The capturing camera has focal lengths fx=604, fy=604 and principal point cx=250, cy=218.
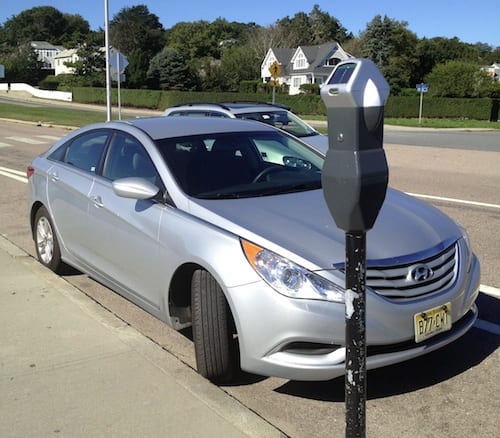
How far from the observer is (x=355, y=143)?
6.70 ft

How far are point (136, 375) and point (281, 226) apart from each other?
4.03ft

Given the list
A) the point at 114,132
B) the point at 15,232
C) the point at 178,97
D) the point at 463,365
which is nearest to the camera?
the point at 463,365

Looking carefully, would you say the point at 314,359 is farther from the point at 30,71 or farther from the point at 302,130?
the point at 30,71

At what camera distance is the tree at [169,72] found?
69.4m

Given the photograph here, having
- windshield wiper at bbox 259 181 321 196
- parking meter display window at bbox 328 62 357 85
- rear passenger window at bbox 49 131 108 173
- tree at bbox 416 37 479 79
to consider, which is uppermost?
tree at bbox 416 37 479 79

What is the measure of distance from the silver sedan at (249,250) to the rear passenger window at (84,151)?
3 cm

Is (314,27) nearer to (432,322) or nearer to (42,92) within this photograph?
(42,92)

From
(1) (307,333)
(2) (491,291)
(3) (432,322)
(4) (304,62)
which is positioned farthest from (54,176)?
(4) (304,62)

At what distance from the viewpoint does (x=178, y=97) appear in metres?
54.8

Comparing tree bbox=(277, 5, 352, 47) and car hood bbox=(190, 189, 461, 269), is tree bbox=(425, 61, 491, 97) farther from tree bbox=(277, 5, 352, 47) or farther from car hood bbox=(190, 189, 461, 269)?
car hood bbox=(190, 189, 461, 269)

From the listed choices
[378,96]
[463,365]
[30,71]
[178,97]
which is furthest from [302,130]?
[30,71]

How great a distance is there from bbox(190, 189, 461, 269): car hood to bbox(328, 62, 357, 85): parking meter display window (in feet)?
4.28

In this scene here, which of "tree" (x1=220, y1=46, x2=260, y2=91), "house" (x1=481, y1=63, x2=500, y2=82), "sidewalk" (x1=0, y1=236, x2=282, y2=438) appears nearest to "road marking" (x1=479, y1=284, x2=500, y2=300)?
"sidewalk" (x1=0, y1=236, x2=282, y2=438)

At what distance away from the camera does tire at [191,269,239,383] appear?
342 centimetres
